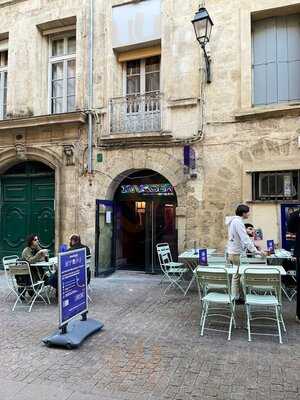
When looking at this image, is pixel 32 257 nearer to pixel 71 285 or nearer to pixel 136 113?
pixel 71 285

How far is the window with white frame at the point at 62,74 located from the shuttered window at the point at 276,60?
4.97 meters

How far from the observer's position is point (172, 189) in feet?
32.5

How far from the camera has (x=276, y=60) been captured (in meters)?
8.95

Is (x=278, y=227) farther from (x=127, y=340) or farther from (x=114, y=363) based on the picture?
(x=114, y=363)

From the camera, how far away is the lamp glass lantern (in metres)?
8.12

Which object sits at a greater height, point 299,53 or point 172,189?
point 299,53

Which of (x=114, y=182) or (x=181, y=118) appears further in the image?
(x=114, y=182)

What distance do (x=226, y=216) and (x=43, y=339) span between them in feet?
16.7

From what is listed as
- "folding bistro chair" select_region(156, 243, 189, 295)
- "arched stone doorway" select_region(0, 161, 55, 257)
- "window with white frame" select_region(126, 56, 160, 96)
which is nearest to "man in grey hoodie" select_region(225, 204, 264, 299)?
"folding bistro chair" select_region(156, 243, 189, 295)

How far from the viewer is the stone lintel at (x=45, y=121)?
10133 millimetres

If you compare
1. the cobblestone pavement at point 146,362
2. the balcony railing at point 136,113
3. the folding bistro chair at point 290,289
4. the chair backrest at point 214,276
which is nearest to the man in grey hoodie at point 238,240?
the cobblestone pavement at point 146,362

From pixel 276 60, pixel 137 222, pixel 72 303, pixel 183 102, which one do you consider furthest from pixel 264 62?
pixel 72 303

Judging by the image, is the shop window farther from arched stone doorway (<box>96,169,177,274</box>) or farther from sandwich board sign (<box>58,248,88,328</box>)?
sandwich board sign (<box>58,248,88,328</box>)

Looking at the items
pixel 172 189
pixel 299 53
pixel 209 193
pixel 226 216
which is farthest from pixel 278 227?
pixel 299 53
